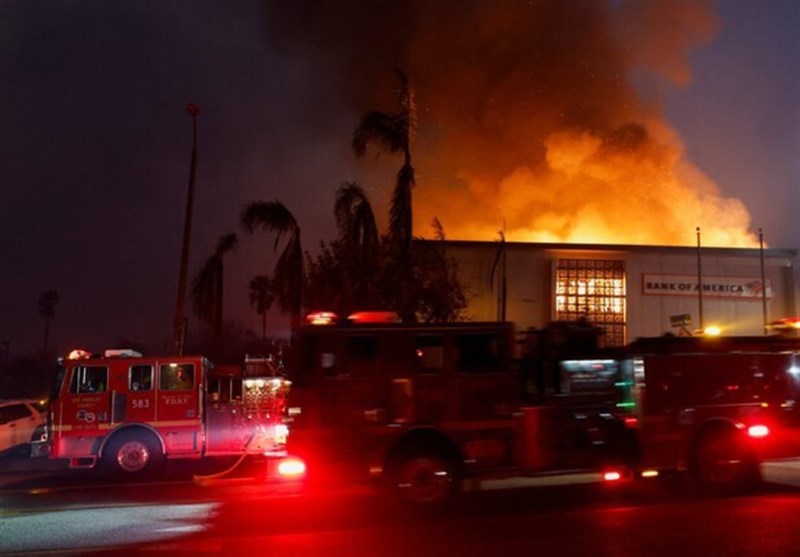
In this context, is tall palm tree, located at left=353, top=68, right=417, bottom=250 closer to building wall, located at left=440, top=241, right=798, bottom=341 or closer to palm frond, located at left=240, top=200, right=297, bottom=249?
palm frond, located at left=240, top=200, right=297, bottom=249

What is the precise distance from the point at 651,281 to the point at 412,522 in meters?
25.2

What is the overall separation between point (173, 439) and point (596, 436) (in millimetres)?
7987

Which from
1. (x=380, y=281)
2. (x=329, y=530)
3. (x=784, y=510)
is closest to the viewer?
(x=329, y=530)

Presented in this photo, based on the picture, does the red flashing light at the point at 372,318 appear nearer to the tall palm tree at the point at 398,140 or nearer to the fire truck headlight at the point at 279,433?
Result: the fire truck headlight at the point at 279,433

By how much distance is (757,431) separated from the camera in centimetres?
1016

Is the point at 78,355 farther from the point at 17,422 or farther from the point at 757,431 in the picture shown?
the point at 757,431

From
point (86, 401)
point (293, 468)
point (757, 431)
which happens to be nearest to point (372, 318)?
point (293, 468)

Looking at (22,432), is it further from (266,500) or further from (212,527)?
(212,527)

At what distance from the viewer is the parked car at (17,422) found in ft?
54.8

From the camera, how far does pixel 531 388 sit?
9.70 meters

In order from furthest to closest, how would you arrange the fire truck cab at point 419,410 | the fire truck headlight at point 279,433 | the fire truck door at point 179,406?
the fire truck door at point 179,406 < the fire truck headlight at point 279,433 < the fire truck cab at point 419,410

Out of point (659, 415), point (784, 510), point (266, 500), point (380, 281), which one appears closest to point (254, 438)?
point (266, 500)

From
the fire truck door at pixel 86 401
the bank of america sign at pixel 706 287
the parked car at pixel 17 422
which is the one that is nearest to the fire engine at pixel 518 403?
the fire truck door at pixel 86 401

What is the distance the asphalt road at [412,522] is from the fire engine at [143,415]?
2102mm
